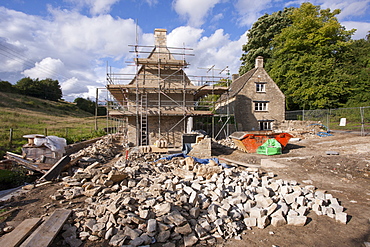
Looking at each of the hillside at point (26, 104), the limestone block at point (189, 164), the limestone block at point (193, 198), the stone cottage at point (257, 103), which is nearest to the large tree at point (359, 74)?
the stone cottage at point (257, 103)

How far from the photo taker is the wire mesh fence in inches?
712

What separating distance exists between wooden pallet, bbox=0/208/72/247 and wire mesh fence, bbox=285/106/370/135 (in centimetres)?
2317

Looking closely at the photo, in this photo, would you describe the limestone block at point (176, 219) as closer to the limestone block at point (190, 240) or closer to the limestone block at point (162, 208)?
the limestone block at point (162, 208)

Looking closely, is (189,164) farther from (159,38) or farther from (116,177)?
(159,38)

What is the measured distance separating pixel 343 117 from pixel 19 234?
1061 inches

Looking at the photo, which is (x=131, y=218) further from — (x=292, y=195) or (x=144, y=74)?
(x=144, y=74)

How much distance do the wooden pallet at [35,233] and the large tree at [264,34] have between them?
32.2 meters

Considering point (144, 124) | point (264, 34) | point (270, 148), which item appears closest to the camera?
point (270, 148)

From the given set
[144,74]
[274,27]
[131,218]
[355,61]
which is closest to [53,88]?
[144,74]

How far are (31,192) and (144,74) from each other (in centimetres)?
1118

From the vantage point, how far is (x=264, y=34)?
3161cm

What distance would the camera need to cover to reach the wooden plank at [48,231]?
349 centimetres

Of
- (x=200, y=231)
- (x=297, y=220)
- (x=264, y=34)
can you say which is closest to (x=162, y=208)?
(x=200, y=231)

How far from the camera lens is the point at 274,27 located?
3066 centimetres
